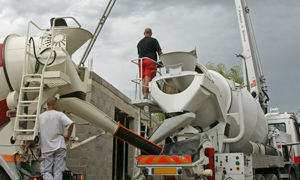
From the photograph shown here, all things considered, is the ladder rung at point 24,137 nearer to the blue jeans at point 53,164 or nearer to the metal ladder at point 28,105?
the metal ladder at point 28,105

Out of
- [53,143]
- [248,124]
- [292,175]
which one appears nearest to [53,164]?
[53,143]

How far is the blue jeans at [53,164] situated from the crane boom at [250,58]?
8980 mm

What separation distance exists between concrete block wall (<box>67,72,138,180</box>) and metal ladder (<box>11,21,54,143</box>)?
397cm

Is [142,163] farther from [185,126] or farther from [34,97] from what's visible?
[34,97]

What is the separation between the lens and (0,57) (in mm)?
5352

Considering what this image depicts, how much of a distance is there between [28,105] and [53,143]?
2.68ft

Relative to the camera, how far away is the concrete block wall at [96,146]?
894 centimetres

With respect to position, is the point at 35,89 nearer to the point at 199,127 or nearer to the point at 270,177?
the point at 199,127

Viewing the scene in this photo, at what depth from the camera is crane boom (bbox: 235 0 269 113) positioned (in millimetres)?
12288

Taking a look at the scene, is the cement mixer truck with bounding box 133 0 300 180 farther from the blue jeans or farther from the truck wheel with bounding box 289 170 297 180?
the truck wheel with bounding box 289 170 297 180

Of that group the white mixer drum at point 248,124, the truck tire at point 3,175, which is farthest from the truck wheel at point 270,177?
the truck tire at point 3,175

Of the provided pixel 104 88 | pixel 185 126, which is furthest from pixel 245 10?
pixel 185 126

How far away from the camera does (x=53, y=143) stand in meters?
4.63

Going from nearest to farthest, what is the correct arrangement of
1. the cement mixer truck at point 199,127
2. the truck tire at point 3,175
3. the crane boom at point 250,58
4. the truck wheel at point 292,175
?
the truck tire at point 3,175
the cement mixer truck at point 199,127
the truck wheel at point 292,175
the crane boom at point 250,58
